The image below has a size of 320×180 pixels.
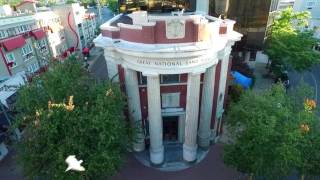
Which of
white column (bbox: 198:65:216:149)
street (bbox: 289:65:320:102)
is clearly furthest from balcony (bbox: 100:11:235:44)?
street (bbox: 289:65:320:102)

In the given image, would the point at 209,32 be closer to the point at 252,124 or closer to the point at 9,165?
the point at 252,124

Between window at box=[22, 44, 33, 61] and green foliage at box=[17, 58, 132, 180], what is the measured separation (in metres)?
22.0

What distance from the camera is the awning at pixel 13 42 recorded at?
95.0ft

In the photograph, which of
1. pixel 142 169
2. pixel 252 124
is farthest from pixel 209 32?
pixel 142 169

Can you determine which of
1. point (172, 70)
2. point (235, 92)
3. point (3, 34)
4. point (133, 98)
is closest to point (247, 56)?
point (235, 92)

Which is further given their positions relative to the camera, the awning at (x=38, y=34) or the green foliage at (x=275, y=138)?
the awning at (x=38, y=34)

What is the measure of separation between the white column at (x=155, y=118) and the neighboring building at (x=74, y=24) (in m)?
37.8

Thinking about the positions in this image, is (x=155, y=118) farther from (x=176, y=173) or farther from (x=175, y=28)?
(x=175, y=28)

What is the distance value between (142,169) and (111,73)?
8.90 m

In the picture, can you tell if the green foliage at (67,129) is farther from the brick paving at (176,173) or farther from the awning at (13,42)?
the awning at (13,42)

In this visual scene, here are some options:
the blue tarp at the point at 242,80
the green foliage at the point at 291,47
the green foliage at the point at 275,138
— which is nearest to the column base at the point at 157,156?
the green foliage at the point at 275,138

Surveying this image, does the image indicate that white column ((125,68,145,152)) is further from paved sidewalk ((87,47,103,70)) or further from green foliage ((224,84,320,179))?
paved sidewalk ((87,47,103,70))

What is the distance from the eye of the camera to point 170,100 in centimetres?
1973

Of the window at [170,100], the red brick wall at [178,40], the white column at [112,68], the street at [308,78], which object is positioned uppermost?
the red brick wall at [178,40]
